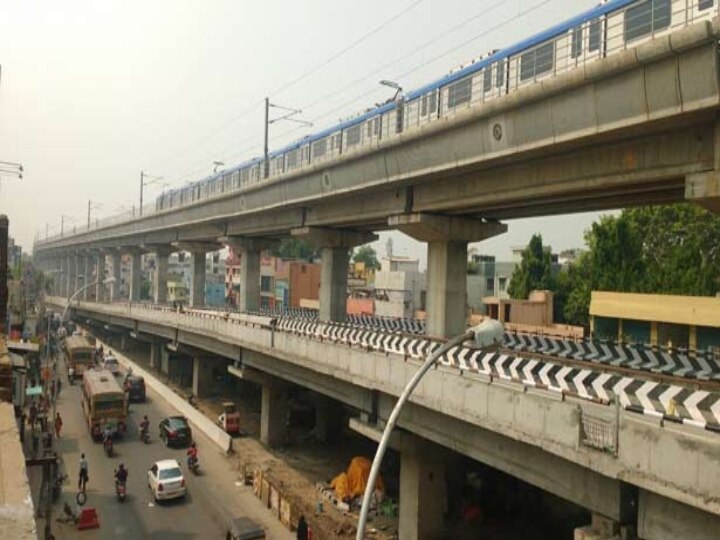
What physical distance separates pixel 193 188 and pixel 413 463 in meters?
40.2

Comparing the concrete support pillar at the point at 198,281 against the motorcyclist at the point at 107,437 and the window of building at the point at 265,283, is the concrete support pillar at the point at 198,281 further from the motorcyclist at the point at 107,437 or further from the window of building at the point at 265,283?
the motorcyclist at the point at 107,437

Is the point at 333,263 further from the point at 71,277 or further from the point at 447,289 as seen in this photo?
the point at 71,277

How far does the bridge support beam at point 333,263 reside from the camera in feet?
107

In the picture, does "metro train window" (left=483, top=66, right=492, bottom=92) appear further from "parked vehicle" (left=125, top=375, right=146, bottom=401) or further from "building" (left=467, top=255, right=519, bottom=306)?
"building" (left=467, top=255, right=519, bottom=306)

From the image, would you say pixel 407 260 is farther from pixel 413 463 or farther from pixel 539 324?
pixel 413 463

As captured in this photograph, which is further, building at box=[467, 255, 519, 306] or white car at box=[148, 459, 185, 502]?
building at box=[467, 255, 519, 306]

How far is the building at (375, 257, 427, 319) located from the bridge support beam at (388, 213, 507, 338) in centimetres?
4189

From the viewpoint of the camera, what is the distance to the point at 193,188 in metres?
52.8

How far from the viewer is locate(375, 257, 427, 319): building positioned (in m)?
67.5

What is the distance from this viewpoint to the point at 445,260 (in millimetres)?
24031

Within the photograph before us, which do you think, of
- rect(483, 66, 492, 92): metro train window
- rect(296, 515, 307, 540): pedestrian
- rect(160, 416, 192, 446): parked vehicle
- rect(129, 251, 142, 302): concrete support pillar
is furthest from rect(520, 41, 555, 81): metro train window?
rect(129, 251, 142, 302): concrete support pillar

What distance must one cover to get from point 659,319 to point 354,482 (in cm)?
2328

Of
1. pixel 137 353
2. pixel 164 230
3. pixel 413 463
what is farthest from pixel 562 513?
pixel 137 353

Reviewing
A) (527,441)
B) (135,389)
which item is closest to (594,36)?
(527,441)
